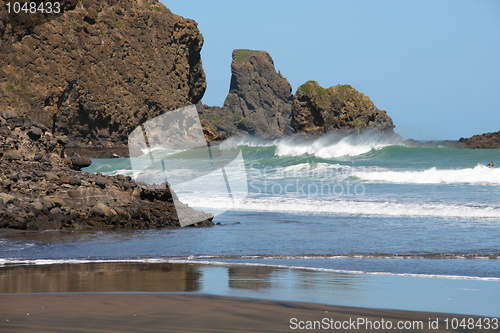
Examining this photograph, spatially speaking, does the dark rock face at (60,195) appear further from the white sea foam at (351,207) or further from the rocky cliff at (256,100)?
the rocky cliff at (256,100)

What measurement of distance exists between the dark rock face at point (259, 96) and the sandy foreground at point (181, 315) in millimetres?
133761

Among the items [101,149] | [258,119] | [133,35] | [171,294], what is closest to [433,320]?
[171,294]

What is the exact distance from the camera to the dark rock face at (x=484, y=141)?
184 feet

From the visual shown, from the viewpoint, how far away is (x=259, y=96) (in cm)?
14612

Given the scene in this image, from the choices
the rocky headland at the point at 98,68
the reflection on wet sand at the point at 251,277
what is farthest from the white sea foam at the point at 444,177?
the rocky headland at the point at 98,68

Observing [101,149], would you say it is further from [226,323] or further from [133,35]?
[226,323]

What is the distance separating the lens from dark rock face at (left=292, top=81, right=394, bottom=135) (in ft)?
214

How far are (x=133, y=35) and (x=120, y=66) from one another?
393 cm

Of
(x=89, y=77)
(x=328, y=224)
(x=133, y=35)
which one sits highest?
(x=133, y=35)

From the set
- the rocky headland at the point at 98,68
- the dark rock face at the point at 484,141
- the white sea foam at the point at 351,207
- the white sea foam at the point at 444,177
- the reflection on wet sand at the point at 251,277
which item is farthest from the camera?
the dark rock face at the point at 484,141

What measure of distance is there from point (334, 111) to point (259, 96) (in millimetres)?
81784

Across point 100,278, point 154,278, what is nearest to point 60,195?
point 100,278

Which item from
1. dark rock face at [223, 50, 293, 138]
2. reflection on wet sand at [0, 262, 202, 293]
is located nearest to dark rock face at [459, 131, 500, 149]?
reflection on wet sand at [0, 262, 202, 293]

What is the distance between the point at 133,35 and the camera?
182ft
